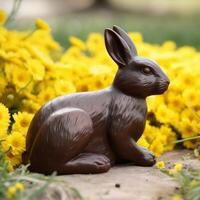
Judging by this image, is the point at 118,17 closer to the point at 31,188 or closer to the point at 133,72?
the point at 133,72

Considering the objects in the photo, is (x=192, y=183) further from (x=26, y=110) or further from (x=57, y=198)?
(x=26, y=110)

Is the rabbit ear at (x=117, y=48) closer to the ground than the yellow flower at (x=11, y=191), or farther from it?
farther from it

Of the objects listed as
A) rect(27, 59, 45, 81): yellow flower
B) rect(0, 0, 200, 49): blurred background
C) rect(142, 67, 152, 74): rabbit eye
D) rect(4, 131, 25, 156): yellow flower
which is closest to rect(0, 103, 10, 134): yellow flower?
rect(4, 131, 25, 156): yellow flower

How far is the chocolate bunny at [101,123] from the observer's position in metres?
Result: 3.43

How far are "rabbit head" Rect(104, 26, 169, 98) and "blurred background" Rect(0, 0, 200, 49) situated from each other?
450cm

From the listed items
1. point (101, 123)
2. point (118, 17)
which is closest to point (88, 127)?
point (101, 123)

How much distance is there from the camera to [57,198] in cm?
302

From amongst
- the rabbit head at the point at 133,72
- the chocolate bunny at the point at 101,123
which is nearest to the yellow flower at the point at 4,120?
the chocolate bunny at the point at 101,123

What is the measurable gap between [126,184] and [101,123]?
0.42 metres

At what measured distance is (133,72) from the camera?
3643 mm

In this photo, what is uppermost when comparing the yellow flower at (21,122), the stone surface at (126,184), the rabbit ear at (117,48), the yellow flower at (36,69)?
the rabbit ear at (117,48)

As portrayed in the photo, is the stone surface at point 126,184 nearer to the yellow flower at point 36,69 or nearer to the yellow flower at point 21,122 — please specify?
the yellow flower at point 21,122

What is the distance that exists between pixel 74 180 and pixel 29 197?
519 millimetres

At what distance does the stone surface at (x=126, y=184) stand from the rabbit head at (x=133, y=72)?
45cm
